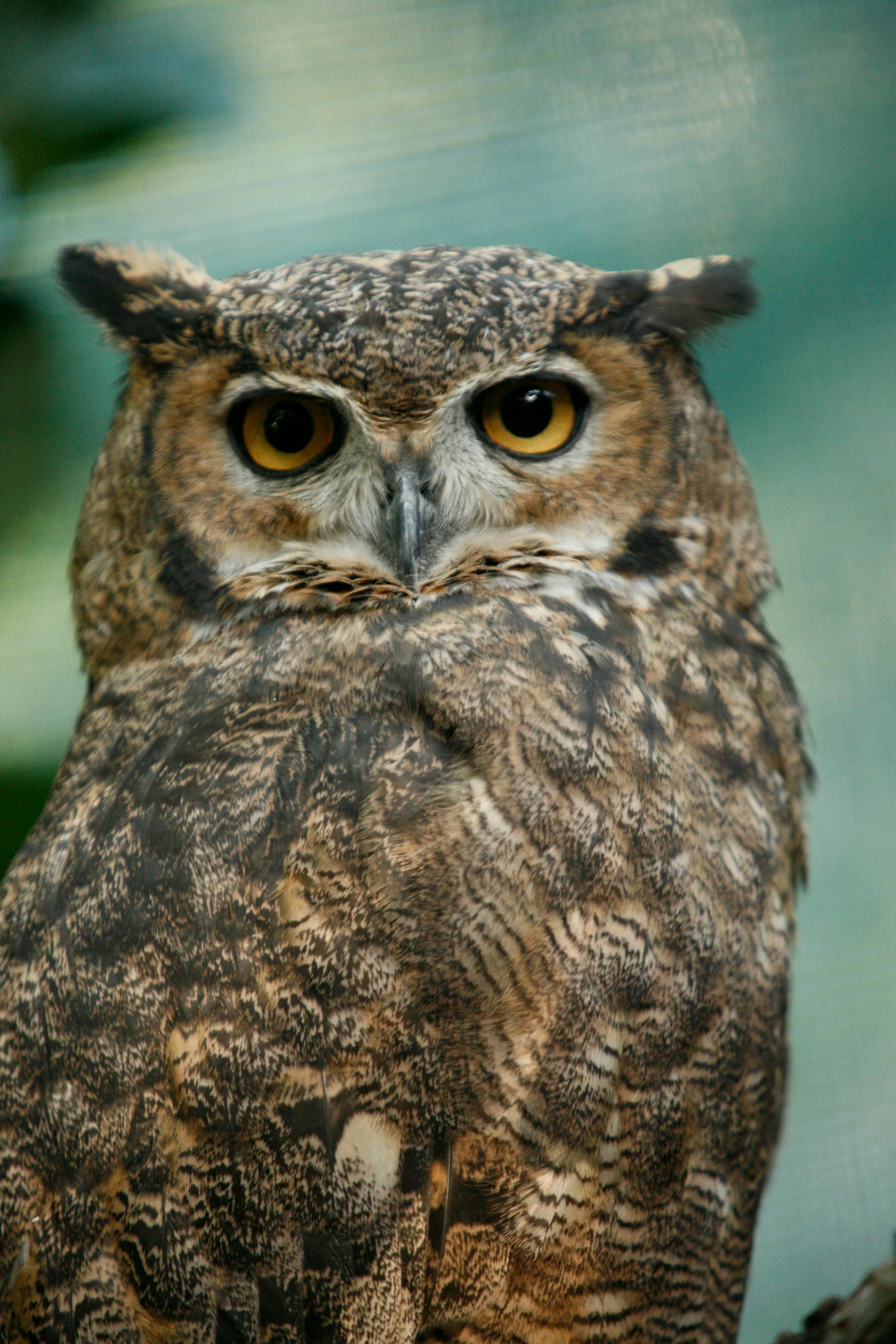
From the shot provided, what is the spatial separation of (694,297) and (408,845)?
0.74m

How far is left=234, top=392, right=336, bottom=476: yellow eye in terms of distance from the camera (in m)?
1.15

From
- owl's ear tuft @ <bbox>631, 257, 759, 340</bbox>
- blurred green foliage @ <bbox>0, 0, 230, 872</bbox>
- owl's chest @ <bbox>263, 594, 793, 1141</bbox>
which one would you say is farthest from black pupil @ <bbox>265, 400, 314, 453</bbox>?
blurred green foliage @ <bbox>0, 0, 230, 872</bbox>

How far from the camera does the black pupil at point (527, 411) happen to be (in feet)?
3.77

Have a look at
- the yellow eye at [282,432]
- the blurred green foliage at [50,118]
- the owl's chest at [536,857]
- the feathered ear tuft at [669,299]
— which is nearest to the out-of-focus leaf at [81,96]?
the blurred green foliage at [50,118]

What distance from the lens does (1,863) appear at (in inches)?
58.1

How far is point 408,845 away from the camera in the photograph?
A: 95cm

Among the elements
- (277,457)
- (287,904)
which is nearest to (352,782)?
(287,904)

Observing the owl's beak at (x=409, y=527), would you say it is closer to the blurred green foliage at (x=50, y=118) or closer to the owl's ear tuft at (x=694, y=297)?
the owl's ear tuft at (x=694, y=297)

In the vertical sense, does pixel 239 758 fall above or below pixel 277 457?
below

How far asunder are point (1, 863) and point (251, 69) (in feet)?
4.55

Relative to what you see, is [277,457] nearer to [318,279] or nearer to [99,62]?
[318,279]

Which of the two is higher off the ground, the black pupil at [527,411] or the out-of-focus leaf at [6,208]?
the out-of-focus leaf at [6,208]

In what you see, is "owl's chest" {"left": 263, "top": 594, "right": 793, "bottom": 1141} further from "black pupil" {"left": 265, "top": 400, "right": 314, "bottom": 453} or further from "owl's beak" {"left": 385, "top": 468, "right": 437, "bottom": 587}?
"black pupil" {"left": 265, "top": 400, "right": 314, "bottom": 453}

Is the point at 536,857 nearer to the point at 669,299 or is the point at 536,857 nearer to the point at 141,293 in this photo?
the point at 669,299
